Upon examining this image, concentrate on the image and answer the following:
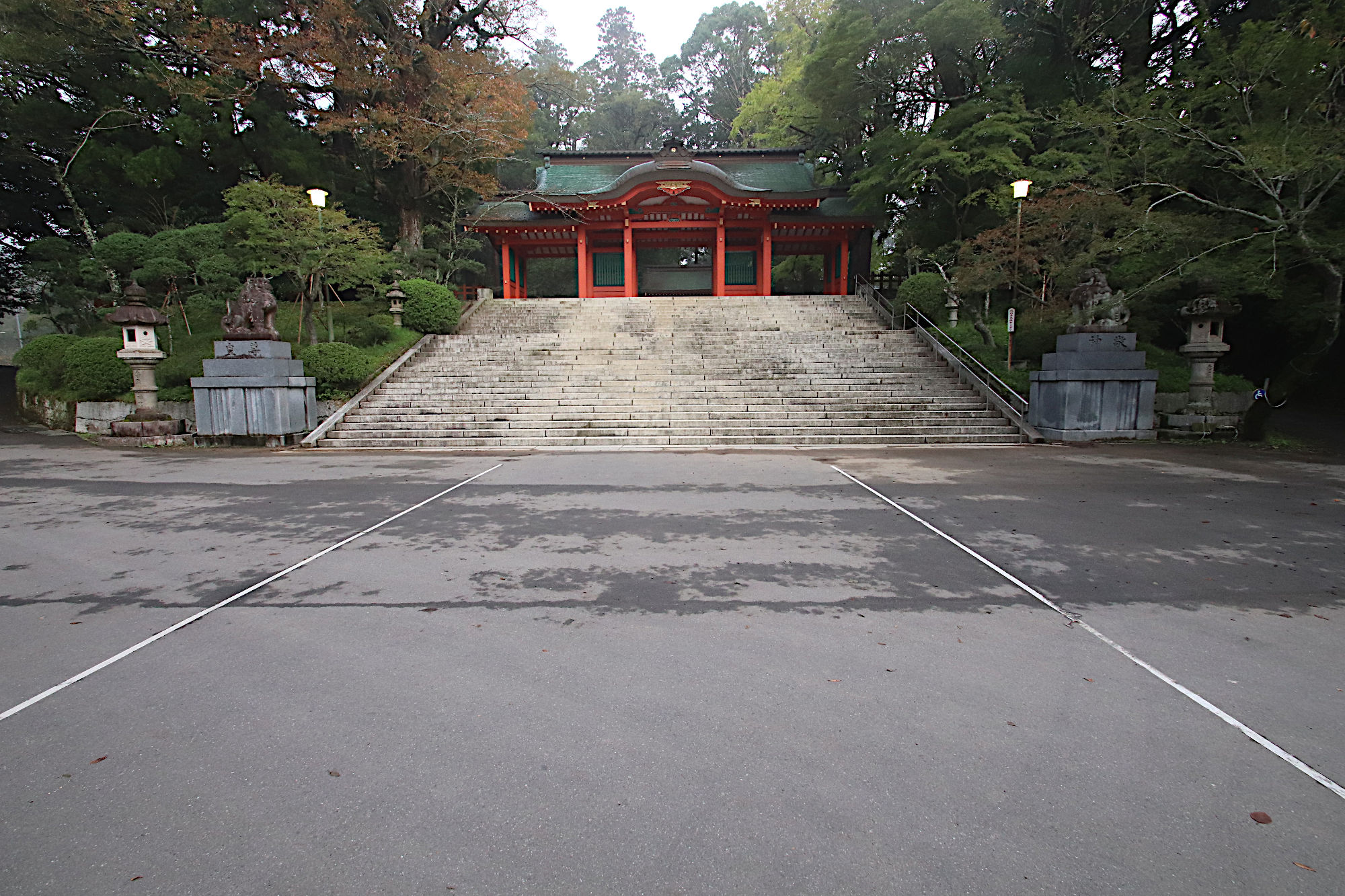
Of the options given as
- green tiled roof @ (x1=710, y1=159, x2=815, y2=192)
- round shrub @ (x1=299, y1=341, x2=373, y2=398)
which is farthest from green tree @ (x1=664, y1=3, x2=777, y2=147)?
round shrub @ (x1=299, y1=341, x2=373, y2=398)

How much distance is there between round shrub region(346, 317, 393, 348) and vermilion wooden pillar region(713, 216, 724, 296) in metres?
11.5

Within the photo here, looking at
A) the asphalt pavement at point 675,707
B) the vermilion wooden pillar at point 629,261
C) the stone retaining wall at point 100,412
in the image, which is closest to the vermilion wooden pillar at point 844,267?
the vermilion wooden pillar at point 629,261

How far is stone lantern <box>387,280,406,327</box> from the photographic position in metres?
16.4

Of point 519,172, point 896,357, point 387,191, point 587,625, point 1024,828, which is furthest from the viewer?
point 519,172

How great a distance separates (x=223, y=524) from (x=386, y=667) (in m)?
3.71

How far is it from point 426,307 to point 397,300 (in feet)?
3.56

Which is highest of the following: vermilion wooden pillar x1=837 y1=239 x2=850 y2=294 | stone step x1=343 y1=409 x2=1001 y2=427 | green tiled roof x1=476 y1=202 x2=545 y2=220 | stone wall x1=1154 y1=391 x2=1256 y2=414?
green tiled roof x1=476 y1=202 x2=545 y2=220

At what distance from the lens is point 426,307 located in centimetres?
1639

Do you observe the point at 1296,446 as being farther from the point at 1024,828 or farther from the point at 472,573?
the point at 472,573

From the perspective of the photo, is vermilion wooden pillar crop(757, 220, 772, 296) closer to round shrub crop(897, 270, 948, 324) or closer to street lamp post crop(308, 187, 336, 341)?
round shrub crop(897, 270, 948, 324)

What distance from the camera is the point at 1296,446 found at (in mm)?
9984

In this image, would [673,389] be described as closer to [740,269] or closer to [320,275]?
[320,275]

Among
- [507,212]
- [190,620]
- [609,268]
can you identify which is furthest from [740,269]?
[190,620]

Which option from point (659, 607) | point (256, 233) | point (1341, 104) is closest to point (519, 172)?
point (256, 233)
